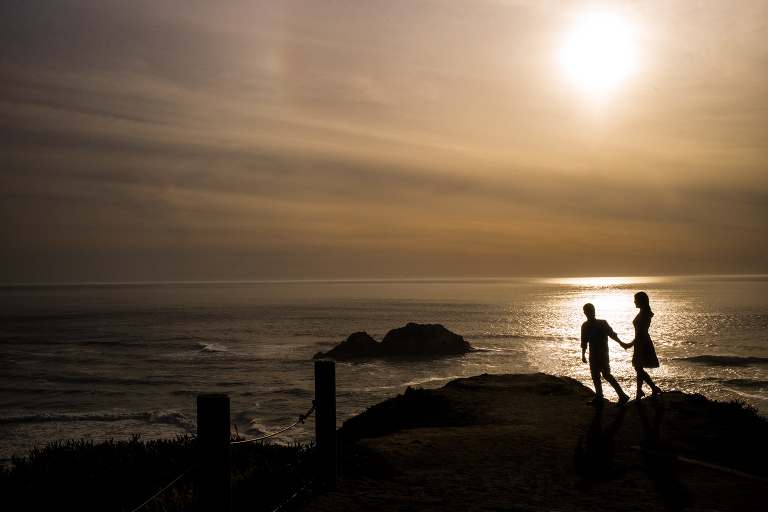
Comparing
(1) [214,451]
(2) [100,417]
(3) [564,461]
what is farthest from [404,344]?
(1) [214,451]

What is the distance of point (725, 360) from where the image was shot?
1328 inches

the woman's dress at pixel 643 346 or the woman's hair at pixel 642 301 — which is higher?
the woman's hair at pixel 642 301

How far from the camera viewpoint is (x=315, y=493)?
5.98 m

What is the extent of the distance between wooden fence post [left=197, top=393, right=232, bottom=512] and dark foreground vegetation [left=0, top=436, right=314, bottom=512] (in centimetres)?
148

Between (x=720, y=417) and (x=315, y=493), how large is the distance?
7939mm

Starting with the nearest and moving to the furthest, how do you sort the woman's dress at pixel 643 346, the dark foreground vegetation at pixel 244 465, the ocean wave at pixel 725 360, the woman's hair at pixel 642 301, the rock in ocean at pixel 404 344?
the dark foreground vegetation at pixel 244 465 < the woman's hair at pixel 642 301 < the woman's dress at pixel 643 346 < the ocean wave at pixel 725 360 < the rock in ocean at pixel 404 344

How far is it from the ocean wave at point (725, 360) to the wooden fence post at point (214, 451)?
120 feet

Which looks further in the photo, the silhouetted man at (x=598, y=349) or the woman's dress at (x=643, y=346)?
the silhouetted man at (x=598, y=349)

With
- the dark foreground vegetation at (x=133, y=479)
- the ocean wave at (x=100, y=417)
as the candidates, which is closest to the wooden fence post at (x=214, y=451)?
the dark foreground vegetation at (x=133, y=479)

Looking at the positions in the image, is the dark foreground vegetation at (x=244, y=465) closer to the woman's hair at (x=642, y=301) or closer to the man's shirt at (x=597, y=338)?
the man's shirt at (x=597, y=338)

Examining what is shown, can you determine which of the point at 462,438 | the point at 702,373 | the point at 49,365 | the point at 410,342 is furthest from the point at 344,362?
the point at 462,438

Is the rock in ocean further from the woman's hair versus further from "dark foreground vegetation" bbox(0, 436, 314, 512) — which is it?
"dark foreground vegetation" bbox(0, 436, 314, 512)

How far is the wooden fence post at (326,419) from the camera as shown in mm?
5914

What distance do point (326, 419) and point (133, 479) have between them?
2903mm
